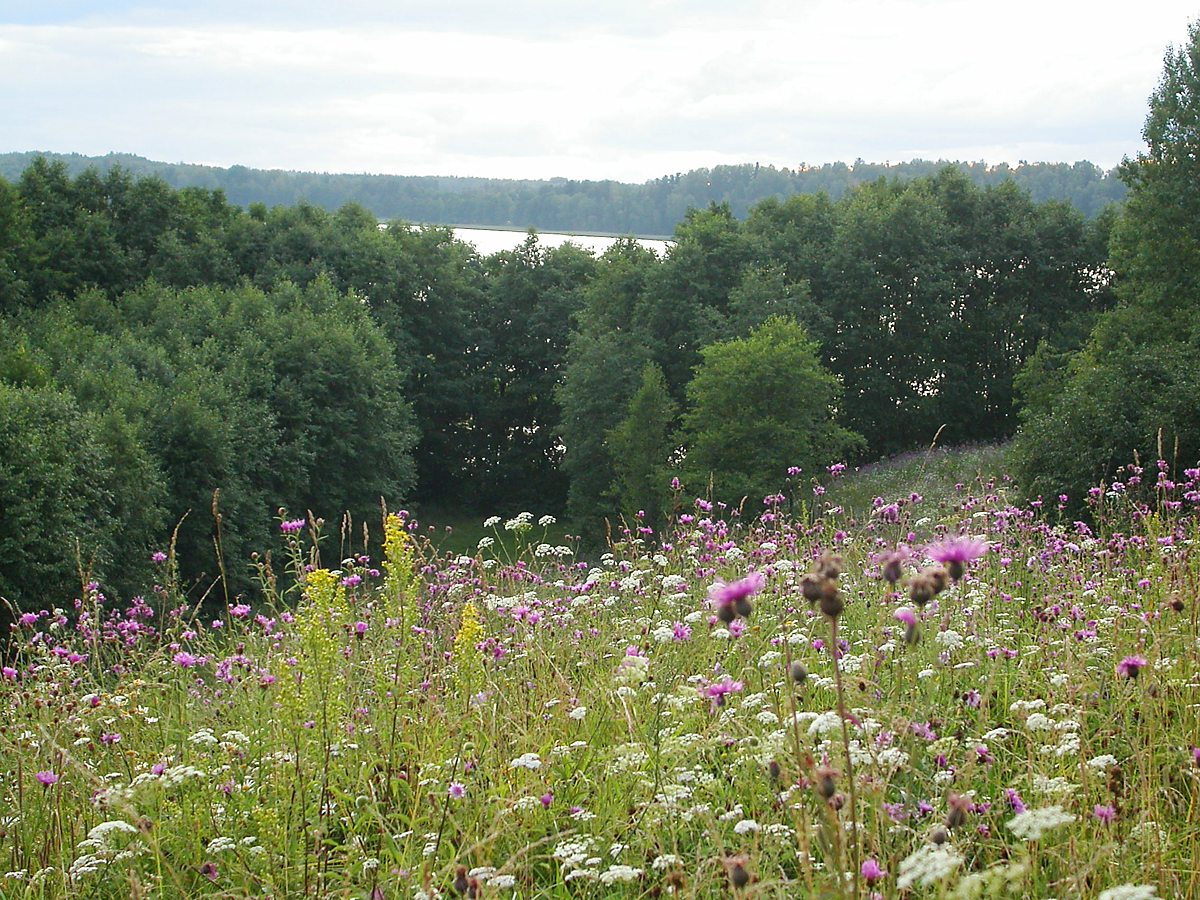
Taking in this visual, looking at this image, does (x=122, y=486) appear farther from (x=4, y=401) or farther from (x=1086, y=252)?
(x=1086, y=252)

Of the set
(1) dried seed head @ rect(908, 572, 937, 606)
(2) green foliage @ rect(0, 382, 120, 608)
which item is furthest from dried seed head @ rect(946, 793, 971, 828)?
(2) green foliage @ rect(0, 382, 120, 608)

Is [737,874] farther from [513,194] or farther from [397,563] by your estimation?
[513,194]

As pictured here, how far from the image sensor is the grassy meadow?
8.89 ft

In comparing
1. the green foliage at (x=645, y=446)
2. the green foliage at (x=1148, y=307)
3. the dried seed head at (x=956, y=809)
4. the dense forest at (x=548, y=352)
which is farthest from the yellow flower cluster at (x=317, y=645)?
the green foliage at (x=645, y=446)

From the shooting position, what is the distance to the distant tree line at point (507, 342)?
26969mm

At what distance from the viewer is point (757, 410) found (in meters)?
33.9

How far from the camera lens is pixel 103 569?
20.1 metres

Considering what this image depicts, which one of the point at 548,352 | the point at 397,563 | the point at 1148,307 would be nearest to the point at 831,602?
the point at 397,563

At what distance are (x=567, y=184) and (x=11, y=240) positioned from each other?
72.0 metres

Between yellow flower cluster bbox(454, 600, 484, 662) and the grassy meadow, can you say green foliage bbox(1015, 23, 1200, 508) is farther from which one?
yellow flower cluster bbox(454, 600, 484, 662)

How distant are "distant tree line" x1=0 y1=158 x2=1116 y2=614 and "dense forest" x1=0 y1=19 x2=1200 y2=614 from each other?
106mm

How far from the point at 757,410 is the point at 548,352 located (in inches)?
556

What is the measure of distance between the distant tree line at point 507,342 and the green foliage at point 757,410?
84mm

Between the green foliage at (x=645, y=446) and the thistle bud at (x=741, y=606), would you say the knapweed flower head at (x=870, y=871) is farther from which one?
the green foliage at (x=645, y=446)
